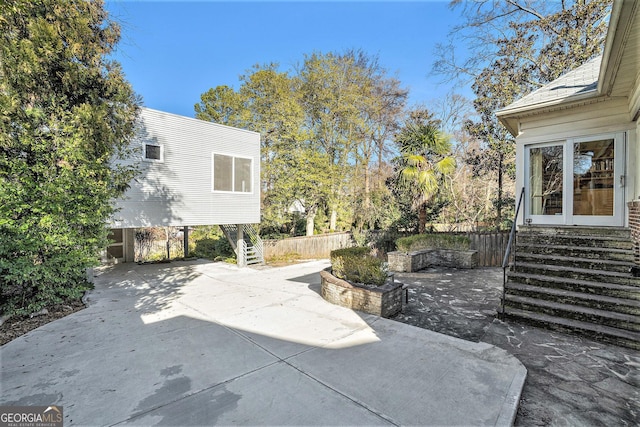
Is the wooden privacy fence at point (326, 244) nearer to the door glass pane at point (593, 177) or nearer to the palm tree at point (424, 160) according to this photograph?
the palm tree at point (424, 160)

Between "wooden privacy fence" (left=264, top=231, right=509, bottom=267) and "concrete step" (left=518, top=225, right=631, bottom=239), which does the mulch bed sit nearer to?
"wooden privacy fence" (left=264, top=231, right=509, bottom=267)

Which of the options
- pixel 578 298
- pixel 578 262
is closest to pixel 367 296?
pixel 578 298

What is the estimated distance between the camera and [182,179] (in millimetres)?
9016

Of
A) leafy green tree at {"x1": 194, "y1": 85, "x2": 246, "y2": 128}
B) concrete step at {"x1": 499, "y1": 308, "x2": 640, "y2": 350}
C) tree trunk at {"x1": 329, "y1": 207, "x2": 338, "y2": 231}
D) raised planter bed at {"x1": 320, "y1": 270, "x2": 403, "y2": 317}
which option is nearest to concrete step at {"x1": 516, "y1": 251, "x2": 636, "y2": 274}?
concrete step at {"x1": 499, "y1": 308, "x2": 640, "y2": 350}

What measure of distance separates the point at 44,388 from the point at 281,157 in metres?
13.4

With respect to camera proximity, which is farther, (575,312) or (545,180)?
(545,180)

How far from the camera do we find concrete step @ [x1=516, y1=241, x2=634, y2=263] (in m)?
4.70

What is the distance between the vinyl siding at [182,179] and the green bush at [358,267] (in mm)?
5249

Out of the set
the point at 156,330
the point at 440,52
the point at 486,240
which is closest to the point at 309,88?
the point at 440,52

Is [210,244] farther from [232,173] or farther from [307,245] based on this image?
[232,173]

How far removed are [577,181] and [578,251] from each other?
1.62 metres

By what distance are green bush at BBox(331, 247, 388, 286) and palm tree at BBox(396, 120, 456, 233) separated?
448 centimetres

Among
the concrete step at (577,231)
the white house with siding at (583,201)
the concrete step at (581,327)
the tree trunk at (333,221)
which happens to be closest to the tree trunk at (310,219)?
the tree trunk at (333,221)

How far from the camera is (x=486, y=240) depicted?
10062 millimetres
